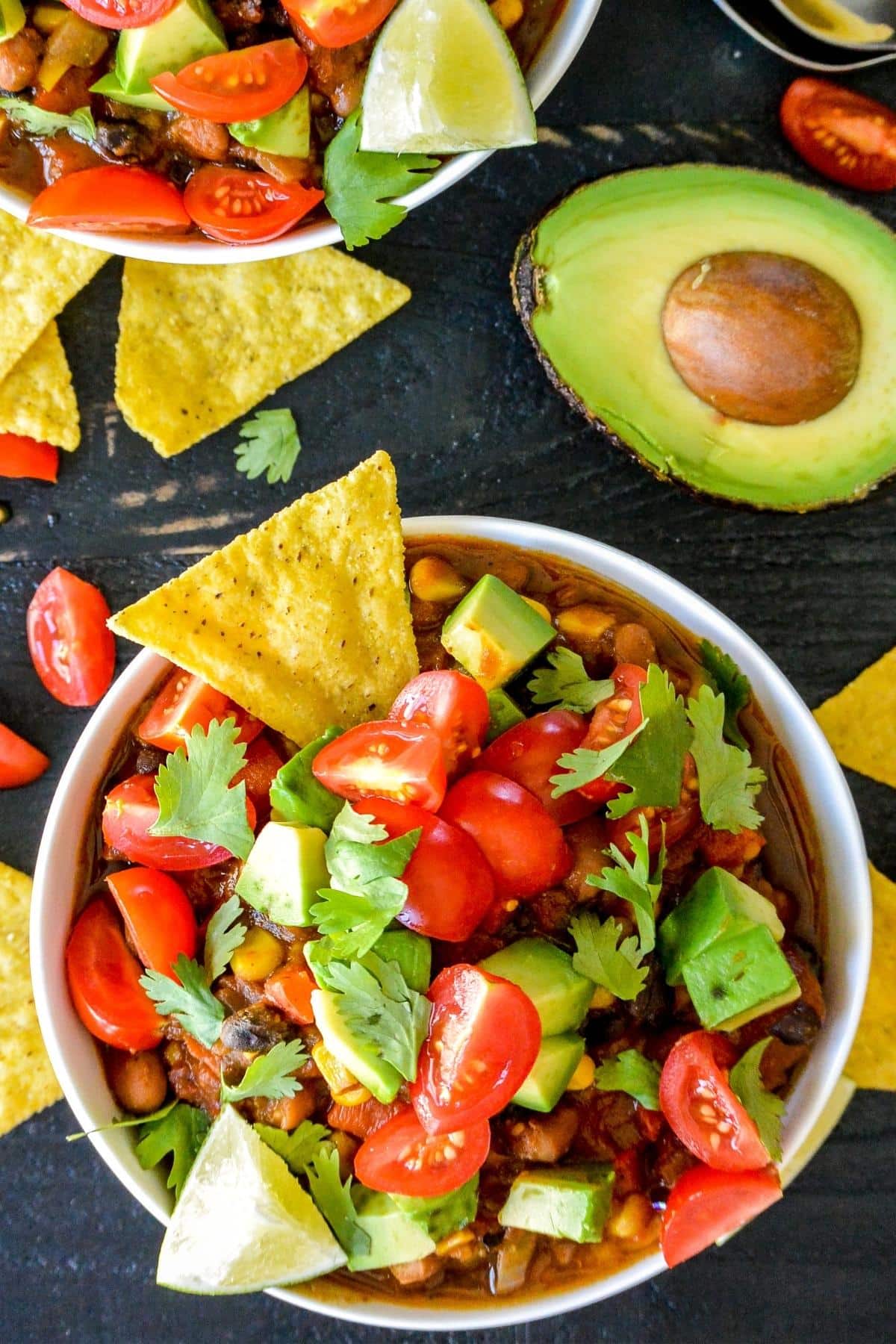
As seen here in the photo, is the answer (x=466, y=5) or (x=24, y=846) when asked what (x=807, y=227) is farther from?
(x=24, y=846)

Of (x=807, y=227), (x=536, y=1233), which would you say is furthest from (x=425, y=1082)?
(x=807, y=227)

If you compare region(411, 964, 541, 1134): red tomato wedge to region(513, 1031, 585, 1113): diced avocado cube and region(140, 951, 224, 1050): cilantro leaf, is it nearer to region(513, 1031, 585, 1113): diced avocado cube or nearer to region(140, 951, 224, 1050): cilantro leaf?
region(513, 1031, 585, 1113): diced avocado cube

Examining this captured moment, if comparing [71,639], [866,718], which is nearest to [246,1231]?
[71,639]

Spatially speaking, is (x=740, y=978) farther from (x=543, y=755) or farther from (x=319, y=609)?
(x=319, y=609)

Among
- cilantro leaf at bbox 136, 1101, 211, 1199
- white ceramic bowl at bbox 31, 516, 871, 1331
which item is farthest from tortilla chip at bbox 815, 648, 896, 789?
cilantro leaf at bbox 136, 1101, 211, 1199

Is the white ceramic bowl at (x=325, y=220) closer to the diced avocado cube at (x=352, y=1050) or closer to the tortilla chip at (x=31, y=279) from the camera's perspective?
the tortilla chip at (x=31, y=279)
